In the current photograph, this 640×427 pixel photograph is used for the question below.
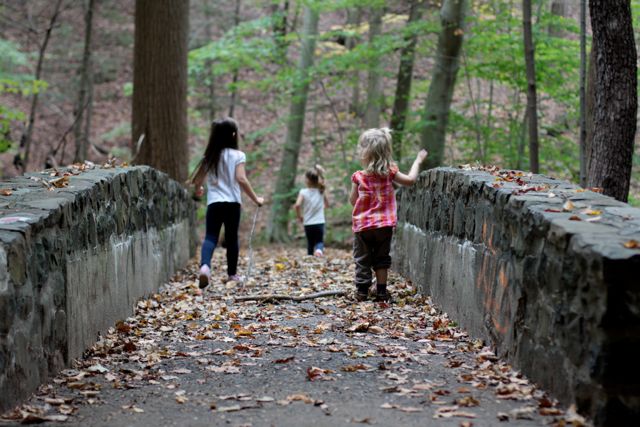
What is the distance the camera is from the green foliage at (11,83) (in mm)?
12797

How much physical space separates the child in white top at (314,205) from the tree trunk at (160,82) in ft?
7.90

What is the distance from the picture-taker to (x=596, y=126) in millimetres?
7141

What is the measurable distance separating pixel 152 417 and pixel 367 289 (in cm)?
415

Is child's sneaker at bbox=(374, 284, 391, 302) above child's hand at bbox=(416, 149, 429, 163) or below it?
below

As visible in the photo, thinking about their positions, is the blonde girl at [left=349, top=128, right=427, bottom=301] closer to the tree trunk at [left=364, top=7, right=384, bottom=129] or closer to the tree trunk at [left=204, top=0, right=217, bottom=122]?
the tree trunk at [left=364, top=7, right=384, bottom=129]

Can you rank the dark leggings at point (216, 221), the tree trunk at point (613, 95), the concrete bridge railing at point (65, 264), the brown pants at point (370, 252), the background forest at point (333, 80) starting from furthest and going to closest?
the background forest at point (333, 80)
the dark leggings at point (216, 221)
the brown pants at point (370, 252)
the tree trunk at point (613, 95)
the concrete bridge railing at point (65, 264)

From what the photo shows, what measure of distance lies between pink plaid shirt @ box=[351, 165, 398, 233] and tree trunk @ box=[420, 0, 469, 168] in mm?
6997

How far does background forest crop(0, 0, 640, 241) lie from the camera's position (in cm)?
1416

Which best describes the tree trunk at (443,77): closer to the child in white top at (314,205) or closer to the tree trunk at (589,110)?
the child in white top at (314,205)

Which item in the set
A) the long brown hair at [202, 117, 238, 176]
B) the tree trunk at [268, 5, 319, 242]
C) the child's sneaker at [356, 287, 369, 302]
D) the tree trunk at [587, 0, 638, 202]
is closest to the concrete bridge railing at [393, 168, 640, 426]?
the child's sneaker at [356, 287, 369, 302]

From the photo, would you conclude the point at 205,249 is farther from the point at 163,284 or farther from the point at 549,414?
the point at 549,414

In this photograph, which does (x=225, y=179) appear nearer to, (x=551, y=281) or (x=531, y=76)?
(x=531, y=76)

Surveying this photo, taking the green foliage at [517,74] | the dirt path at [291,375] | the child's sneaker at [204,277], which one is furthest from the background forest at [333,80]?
the dirt path at [291,375]

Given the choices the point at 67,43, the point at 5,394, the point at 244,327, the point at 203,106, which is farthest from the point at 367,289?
the point at 67,43
